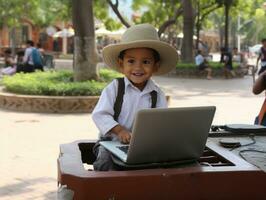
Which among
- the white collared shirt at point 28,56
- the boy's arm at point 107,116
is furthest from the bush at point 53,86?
the boy's arm at point 107,116

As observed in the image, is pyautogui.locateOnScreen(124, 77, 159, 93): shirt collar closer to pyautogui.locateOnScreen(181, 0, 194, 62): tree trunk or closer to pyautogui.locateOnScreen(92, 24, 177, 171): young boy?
pyautogui.locateOnScreen(92, 24, 177, 171): young boy

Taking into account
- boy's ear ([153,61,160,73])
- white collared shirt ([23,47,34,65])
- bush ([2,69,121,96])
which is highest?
boy's ear ([153,61,160,73])

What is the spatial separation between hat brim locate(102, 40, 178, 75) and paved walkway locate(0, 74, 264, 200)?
2.12m

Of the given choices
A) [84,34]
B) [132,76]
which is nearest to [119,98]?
[132,76]

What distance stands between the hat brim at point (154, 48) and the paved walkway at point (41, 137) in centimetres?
212

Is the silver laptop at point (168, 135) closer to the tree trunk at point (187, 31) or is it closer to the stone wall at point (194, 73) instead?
the stone wall at point (194, 73)

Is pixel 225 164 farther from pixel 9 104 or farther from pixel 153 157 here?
pixel 9 104

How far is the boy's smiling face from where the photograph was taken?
297 centimetres

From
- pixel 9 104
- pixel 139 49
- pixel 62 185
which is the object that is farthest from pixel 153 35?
pixel 9 104

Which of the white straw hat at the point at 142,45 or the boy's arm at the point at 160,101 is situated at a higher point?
the white straw hat at the point at 142,45

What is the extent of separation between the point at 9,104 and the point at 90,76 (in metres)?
1.98

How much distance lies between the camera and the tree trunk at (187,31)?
22.2 meters

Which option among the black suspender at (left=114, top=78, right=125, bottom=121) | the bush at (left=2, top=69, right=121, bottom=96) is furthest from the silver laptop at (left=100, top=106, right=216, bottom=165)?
the bush at (left=2, top=69, right=121, bottom=96)

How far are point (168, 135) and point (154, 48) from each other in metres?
0.81
